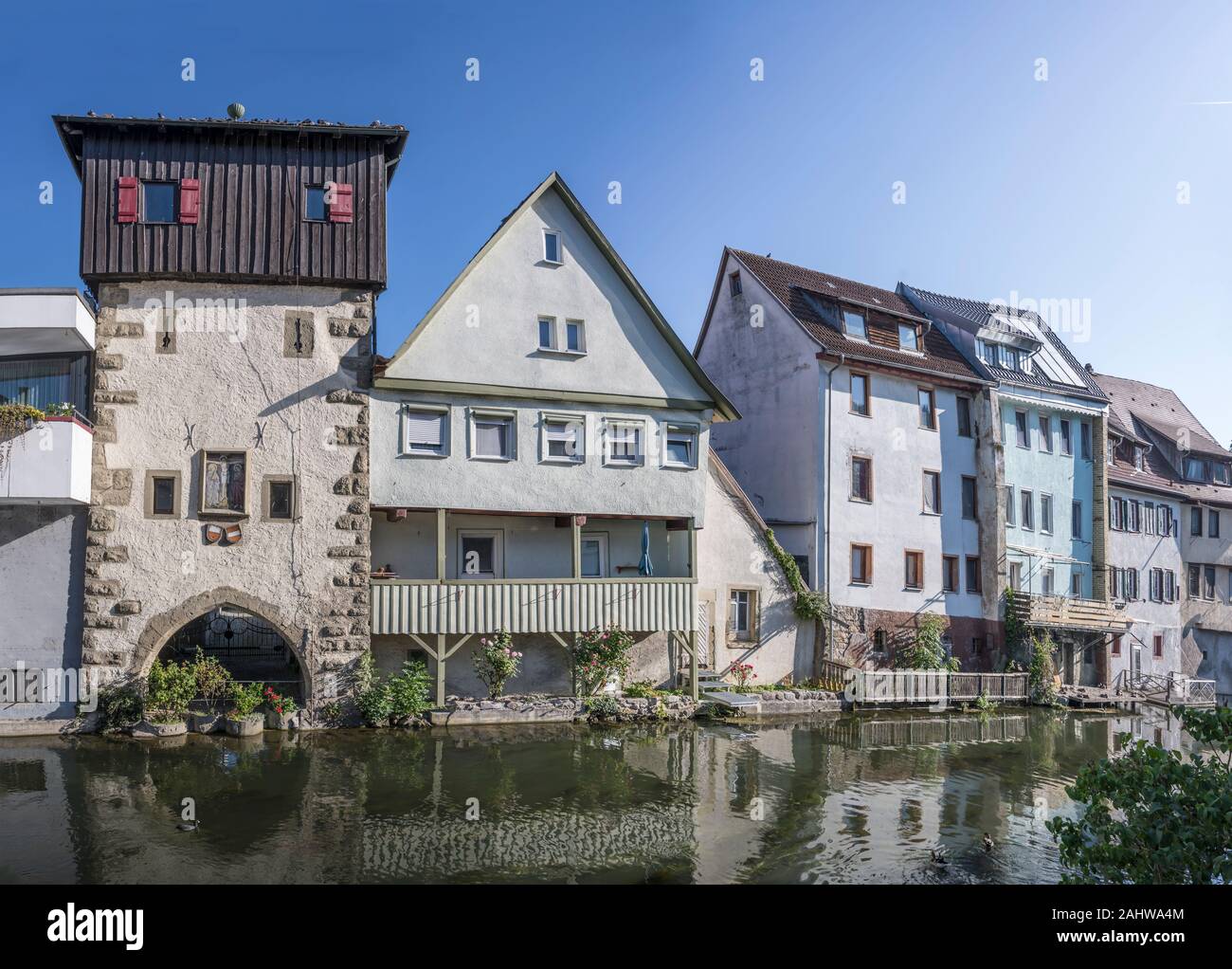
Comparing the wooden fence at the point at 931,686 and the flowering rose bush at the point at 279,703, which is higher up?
the flowering rose bush at the point at 279,703

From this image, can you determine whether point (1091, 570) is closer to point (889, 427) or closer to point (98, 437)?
point (889, 427)

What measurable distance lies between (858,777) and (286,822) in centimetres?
1065

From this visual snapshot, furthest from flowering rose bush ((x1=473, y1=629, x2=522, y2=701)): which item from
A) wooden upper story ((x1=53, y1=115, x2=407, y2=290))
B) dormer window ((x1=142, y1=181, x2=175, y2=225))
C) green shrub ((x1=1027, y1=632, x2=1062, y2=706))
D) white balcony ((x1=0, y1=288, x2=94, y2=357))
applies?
green shrub ((x1=1027, y1=632, x2=1062, y2=706))

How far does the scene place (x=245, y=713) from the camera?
19062 mm

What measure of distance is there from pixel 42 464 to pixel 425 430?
795 cm

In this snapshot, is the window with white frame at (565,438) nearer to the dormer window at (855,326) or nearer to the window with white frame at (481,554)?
the window with white frame at (481,554)

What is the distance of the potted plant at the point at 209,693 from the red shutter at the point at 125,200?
9.72m

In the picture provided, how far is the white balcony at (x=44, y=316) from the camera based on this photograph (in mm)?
18797

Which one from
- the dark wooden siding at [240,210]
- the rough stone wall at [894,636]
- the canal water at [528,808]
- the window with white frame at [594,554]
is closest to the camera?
the canal water at [528,808]

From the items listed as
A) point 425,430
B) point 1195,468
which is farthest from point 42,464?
point 1195,468

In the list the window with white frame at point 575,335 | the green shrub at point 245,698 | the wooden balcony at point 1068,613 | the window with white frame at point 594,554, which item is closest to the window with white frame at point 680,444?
the window with white frame at point 594,554

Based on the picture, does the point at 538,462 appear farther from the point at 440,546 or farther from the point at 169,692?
the point at 169,692

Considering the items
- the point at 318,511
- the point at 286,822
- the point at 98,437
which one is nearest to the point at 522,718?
the point at 318,511
